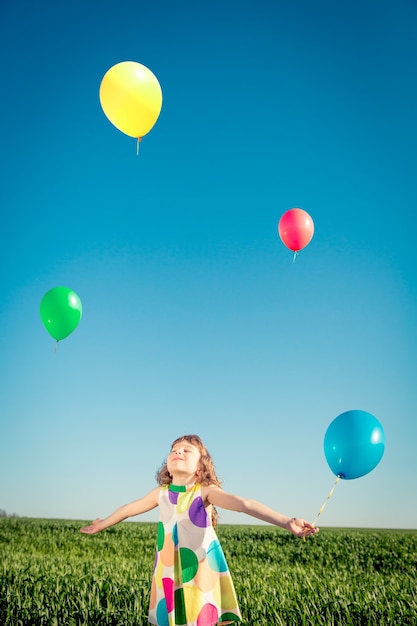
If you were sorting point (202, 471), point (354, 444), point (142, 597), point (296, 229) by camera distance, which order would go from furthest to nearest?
1. point (296, 229)
2. point (142, 597)
3. point (354, 444)
4. point (202, 471)

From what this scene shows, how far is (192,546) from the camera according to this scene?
3330 mm

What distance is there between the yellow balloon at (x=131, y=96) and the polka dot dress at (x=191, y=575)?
5.01 meters

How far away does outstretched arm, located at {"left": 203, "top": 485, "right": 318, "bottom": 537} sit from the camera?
2.91 m

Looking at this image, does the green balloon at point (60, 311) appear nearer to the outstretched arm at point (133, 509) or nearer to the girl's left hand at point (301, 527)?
the outstretched arm at point (133, 509)

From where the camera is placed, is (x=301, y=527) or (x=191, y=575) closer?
(x=301, y=527)

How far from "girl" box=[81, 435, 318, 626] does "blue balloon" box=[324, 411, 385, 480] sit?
120cm

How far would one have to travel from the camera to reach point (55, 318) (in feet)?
24.7

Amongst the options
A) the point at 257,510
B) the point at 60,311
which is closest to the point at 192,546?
the point at 257,510

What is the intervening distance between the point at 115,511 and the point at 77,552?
8.90m

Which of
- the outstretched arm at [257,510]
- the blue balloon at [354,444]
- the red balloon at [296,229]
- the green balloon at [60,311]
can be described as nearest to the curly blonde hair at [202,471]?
the outstretched arm at [257,510]

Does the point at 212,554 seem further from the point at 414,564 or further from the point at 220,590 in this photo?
the point at 414,564

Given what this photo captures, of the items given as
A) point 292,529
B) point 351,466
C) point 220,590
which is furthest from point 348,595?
point 292,529

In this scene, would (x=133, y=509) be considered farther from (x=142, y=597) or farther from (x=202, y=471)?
(x=142, y=597)

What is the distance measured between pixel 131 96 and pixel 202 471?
488 centimetres
